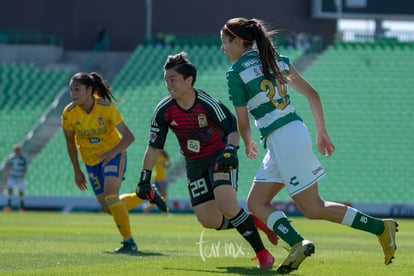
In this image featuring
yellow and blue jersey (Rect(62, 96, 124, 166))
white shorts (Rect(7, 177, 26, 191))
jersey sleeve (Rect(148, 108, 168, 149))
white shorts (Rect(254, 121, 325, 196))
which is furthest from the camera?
white shorts (Rect(7, 177, 26, 191))

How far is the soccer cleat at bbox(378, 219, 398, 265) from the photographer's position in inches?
372

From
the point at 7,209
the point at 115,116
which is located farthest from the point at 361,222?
the point at 7,209

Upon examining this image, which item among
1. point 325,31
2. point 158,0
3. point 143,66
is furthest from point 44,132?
point 325,31

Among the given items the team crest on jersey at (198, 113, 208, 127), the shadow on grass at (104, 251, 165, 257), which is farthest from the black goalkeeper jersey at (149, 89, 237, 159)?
the shadow on grass at (104, 251, 165, 257)

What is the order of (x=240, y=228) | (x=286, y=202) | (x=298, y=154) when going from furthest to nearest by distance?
(x=286, y=202) → (x=240, y=228) → (x=298, y=154)

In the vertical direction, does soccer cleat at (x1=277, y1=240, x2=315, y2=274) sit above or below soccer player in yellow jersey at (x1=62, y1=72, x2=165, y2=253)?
above

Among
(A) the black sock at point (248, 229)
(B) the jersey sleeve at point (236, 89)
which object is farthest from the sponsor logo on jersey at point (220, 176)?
(B) the jersey sleeve at point (236, 89)

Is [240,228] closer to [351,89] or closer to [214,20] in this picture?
[351,89]

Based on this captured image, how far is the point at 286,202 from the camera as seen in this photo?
30000mm

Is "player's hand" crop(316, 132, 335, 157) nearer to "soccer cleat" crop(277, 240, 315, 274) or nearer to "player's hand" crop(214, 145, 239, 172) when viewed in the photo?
"player's hand" crop(214, 145, 239, 172)

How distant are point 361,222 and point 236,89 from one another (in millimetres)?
1631

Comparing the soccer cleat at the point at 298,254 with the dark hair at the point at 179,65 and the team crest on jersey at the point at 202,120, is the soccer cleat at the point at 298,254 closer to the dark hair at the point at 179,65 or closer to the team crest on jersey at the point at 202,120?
the team crest on jersey at the point at 202,120

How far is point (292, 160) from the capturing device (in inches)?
359

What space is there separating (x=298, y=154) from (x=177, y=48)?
31.4 metres
